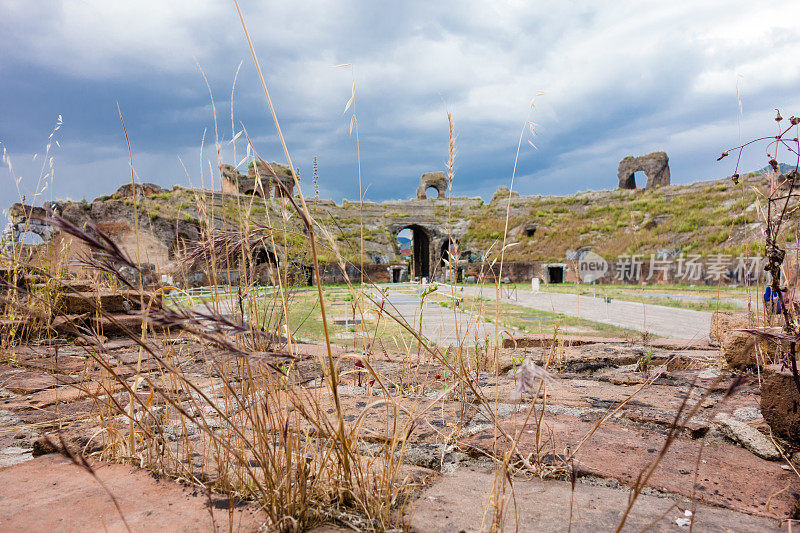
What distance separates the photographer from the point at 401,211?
29.6m

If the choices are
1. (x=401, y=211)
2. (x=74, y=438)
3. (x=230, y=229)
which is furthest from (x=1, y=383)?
(x=401, y=211)

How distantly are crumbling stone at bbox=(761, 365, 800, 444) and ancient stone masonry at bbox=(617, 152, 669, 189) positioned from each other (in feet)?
109

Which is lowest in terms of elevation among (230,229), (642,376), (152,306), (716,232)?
(642,376)

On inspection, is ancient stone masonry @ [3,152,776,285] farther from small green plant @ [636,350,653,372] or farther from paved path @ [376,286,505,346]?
small green plant @ [636,350,653,372]

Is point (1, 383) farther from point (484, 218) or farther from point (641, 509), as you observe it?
point (484, 218)

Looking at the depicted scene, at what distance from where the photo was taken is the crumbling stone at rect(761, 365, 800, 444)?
1.45 metres

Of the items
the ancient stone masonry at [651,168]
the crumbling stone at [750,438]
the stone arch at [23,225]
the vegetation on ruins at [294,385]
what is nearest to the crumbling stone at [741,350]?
the vegetation on ruins at [294,385]

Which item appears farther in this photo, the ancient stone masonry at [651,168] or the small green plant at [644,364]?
the ancient stone masonry at [651,168]

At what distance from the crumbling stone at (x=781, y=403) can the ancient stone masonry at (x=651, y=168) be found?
109 feet

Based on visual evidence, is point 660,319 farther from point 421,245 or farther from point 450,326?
point 421,245

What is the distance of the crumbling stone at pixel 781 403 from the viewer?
1.45 meters

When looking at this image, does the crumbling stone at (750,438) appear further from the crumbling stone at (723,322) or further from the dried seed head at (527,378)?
the crumbling stone at (723,322)

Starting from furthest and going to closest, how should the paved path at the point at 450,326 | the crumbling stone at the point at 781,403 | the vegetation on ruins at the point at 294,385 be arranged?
the paved path at the point at 450,326 → the crumbling stone at the point at 781,403 → the vegetation on ruins at the point at 294,385

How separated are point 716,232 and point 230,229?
76.6ft
